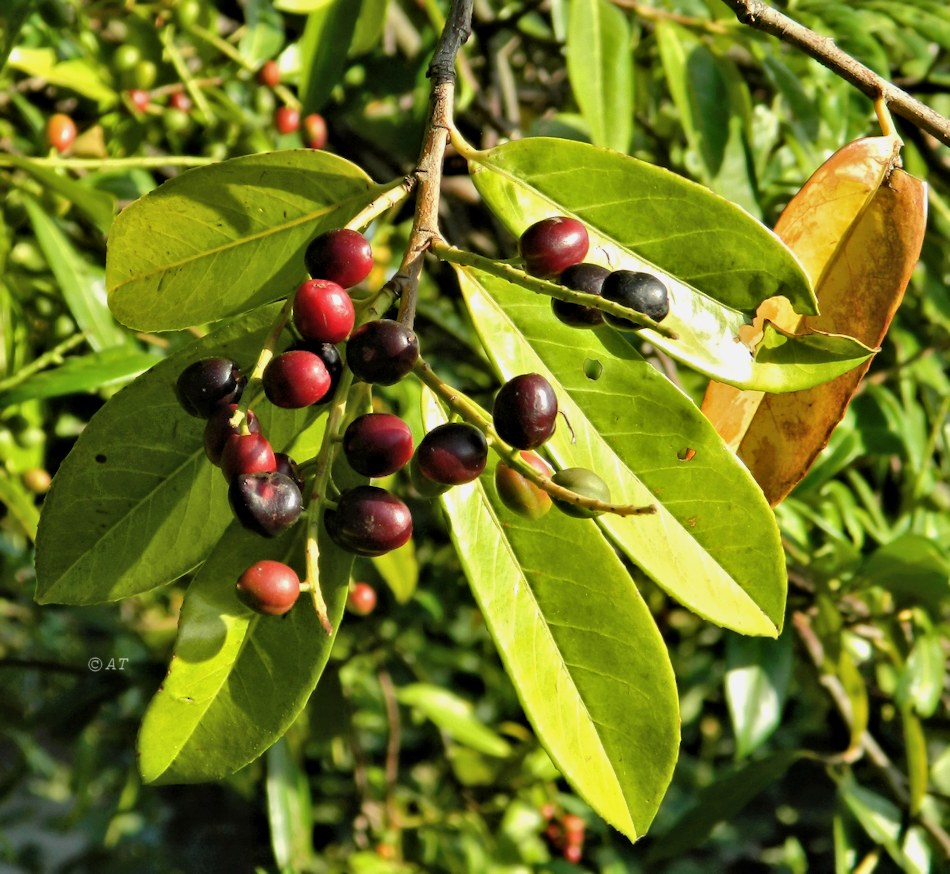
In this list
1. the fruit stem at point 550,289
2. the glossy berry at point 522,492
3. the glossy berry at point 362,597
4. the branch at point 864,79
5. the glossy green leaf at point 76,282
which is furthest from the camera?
the glossy berry at point 362,597

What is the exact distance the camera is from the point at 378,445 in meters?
0.68

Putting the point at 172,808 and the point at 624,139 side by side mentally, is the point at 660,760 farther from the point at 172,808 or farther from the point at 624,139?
the point at 172,808

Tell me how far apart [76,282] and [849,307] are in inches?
39.7

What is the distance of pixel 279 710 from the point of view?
81 centimetres

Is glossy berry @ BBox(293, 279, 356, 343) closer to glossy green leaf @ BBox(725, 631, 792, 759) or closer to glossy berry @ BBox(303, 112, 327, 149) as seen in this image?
glossy berry @ BBox(303, 112, 327, 149)

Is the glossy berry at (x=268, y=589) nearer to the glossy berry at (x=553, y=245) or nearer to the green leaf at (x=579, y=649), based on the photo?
the green leaf at (x=579, y=649)

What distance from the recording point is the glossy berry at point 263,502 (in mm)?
636

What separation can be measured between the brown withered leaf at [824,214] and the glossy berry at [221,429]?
401 mm

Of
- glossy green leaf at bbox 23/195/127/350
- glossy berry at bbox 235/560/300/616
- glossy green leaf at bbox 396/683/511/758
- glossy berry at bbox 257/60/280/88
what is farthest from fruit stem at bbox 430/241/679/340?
glossy green leaf at bbox 396/683/511/758

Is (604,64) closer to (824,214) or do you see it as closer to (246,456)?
(824,214)

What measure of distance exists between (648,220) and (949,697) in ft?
5.52

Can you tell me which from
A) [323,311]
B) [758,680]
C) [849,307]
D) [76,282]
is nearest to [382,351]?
[323,311]

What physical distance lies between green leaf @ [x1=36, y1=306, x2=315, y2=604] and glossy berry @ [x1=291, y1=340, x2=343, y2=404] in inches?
5.1

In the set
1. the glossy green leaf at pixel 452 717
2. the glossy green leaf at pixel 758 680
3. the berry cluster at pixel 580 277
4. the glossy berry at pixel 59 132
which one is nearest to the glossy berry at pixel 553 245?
the berry cluster at pixel 580 277
